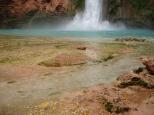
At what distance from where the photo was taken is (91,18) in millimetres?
74312

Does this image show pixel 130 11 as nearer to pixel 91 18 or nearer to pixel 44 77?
pixel 91 18

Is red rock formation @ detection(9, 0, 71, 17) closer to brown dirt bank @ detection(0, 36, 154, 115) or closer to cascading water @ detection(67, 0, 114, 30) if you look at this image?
cascading water @ detection(67, 0, 114, 30)

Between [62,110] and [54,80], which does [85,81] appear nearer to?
[54,80]

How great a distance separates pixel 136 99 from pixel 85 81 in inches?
125

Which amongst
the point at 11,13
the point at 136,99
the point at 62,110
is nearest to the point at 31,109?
the point at 62,110

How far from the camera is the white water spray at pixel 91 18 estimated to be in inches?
2867

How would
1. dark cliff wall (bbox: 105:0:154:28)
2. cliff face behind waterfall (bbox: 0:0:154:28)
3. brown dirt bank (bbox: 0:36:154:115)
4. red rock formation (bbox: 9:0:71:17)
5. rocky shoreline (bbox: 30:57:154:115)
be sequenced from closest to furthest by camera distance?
rocky shoreline (bbox: 30:57:154:115), brown dirt bank (bbox: 0:36:154:115), dark cliff wall (bbox: 105:0:154:28), cliff face behind waterfall (bbox: 0:0:154:28), red rock formation (bbox: 9:0:71:17)

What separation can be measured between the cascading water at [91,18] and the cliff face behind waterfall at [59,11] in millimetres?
1647

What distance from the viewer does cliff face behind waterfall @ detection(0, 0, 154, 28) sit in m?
72.3

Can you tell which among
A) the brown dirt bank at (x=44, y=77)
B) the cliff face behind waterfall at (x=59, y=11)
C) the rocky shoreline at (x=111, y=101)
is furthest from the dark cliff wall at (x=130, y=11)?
the rocky shoreline at (x=111, y=101)

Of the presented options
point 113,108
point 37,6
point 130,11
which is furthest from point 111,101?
point 37,6

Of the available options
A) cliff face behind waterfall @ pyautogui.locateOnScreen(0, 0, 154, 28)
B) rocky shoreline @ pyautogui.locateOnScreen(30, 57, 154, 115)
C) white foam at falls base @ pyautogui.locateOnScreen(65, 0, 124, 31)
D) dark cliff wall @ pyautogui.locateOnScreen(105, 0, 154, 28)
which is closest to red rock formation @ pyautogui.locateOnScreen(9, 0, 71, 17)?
cliff face behind waterfall @ pyautogui.locateOnScreen(0, 0, 154, 28)

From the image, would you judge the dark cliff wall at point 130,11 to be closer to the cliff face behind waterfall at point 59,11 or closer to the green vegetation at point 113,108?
the cliff face behind waterfall at point 59,11

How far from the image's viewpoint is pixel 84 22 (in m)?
74.9
